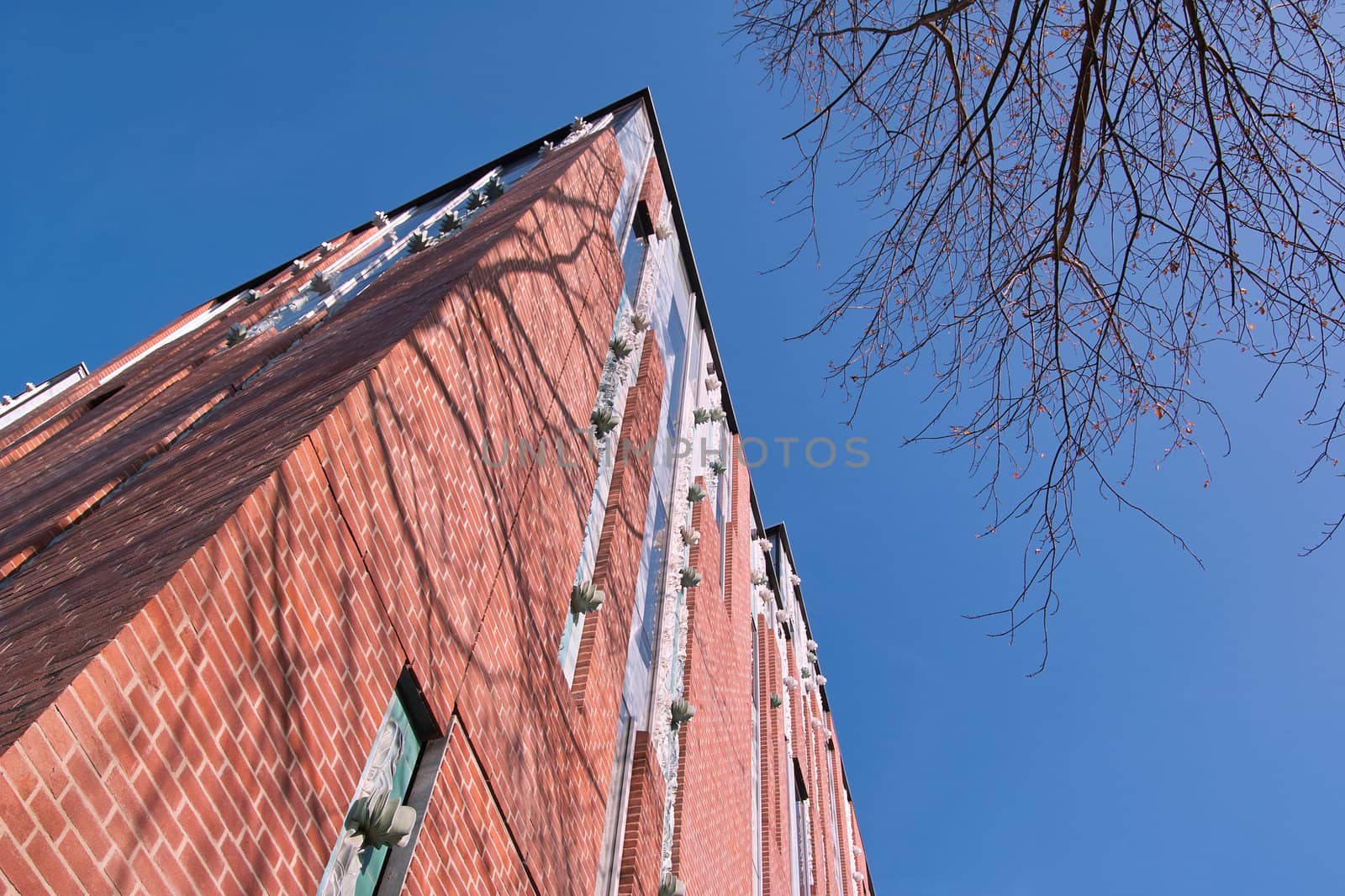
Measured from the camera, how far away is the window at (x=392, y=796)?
475 centimetres

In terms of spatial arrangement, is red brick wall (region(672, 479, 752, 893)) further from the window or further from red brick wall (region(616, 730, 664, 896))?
the window

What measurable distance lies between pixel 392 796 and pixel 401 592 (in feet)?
3.41

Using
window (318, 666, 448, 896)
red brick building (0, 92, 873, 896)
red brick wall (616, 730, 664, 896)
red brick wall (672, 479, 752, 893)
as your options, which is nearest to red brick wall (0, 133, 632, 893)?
red brick building (0, 92, 873, 896)

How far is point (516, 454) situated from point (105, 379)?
10.6 metres

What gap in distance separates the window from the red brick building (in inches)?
0.7

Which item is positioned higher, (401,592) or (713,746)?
(713,746)

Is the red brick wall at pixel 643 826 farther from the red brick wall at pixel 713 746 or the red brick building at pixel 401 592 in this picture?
the red brick wall at pixel 713 746

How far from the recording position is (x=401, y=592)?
5.35 meters

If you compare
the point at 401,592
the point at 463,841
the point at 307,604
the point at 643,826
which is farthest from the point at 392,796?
the point at 643,826

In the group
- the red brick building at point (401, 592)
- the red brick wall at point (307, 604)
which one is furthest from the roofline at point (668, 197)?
the red brick wall at point (307, 604)

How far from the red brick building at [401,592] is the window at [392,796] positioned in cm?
2

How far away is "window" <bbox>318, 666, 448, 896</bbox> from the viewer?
4.75 m

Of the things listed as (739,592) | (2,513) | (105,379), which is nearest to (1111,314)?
(2,513)

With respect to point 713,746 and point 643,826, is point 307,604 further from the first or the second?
point 713,746
